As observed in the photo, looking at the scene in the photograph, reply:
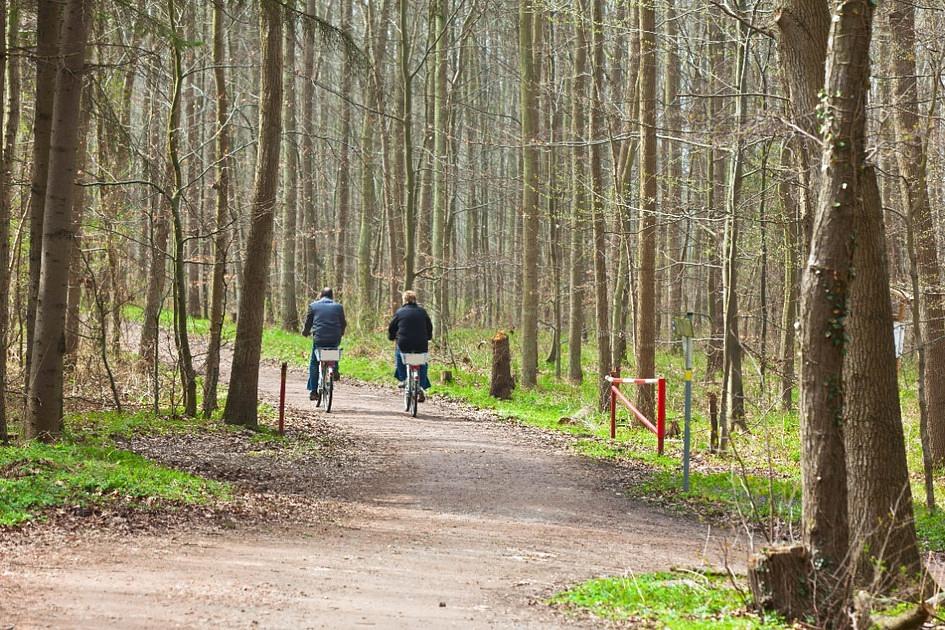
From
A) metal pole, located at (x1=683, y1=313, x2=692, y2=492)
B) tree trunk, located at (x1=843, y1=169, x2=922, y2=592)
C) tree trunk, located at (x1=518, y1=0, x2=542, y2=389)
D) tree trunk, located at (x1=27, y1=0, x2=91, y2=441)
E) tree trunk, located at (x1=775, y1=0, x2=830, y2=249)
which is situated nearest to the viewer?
tree trunk, located at (x1=843, y1=169, x2=922, y2=592)

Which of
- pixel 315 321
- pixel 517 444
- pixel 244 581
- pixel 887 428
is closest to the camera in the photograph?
pixel 244 581

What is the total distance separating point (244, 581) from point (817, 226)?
4270mm

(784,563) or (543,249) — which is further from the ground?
(543,249)

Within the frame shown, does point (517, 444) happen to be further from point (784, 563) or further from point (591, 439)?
point (784, 563)

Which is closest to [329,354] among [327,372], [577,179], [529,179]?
[327,372]

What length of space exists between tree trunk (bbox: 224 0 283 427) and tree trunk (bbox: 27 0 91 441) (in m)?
3.26

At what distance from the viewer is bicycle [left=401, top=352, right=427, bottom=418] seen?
16906 millimetres

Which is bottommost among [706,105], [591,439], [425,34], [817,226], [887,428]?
[591,439]

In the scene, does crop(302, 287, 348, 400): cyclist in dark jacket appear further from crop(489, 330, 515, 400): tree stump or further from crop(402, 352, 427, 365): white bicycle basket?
crop(489, 330, 515, 400): tree stump

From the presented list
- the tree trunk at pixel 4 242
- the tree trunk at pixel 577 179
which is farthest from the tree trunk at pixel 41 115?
the tree trunk at pixel 577 179

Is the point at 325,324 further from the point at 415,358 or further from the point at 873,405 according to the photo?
the point at 873,405

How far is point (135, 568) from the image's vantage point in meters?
6.58

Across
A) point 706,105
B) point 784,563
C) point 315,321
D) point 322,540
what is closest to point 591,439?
point 315,321

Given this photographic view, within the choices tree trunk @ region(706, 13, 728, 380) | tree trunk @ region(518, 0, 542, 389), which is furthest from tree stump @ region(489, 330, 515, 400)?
tree trunk @ region(706, 13, 728, 380)
